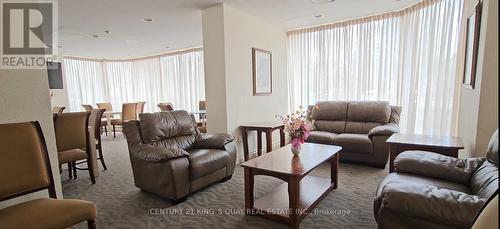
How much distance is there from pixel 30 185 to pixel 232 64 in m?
2.77

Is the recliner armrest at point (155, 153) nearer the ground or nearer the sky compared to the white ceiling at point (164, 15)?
nearer the ground

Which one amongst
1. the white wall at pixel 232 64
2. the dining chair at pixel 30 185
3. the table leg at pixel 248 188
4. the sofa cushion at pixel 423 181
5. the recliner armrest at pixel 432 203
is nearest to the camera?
the recliner armrest at pixel 432 203

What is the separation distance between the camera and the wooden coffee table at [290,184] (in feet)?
6.73

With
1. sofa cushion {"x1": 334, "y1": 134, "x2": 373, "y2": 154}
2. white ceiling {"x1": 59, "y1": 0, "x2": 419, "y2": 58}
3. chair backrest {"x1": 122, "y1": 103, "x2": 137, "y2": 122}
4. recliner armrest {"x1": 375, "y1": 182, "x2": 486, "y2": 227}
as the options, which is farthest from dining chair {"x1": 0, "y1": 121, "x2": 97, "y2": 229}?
chair backrest {"x1": 122, "y1": 103, "x2": 137, "y2": 122}

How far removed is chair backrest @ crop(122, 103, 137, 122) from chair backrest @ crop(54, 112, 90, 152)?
3612mm

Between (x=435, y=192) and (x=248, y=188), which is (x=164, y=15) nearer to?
Answer: (x=248, y=188)

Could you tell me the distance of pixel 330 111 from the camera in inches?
174

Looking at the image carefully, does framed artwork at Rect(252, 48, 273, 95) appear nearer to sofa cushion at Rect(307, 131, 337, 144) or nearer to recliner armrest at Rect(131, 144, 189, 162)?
sofa cushion at Rect(307, 131, 337, 144)

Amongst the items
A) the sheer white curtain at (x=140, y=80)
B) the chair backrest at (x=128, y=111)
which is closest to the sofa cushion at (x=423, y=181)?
the sheer white curtain at (x=140, y=80)

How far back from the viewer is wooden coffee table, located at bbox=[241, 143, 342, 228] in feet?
6.73

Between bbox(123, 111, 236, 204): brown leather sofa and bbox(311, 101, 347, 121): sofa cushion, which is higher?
bbox(311, 101, 347, 121): sofa cushion

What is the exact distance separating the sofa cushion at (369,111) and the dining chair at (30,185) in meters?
3.82

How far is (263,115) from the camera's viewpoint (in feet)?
15.3

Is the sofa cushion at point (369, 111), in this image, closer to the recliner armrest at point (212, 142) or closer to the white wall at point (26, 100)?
the recliner armrest at point (212, 142)
